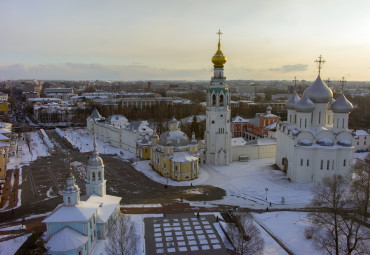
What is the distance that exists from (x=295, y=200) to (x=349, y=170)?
6412 mm

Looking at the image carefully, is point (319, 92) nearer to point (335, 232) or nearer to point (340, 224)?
point (340, 224)

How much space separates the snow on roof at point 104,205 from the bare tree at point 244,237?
6565 mm

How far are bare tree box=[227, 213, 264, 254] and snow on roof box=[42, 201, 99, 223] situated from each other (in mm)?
7272

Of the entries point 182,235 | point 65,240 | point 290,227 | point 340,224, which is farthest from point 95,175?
point 340,224

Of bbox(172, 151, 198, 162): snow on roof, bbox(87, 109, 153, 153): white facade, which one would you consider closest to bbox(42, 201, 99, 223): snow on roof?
bbox(172, 151, 198, 162): snow on roof

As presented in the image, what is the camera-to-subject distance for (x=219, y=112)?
101 ft

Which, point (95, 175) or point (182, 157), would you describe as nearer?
point (95, 175)

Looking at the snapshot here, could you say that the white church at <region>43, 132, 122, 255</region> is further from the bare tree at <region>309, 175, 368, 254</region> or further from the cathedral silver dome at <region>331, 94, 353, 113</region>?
the cathedral silver dome at <region>331, 94, 353, 113</region>

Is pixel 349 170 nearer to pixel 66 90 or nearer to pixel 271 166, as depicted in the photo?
pixel 271 166

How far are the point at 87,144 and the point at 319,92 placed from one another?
101ft

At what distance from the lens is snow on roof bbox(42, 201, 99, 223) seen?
554 inches

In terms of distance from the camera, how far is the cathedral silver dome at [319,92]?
26922mm

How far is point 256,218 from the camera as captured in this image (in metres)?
19.2

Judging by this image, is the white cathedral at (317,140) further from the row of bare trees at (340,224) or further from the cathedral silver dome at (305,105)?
the row of bare trees at (340,224)
